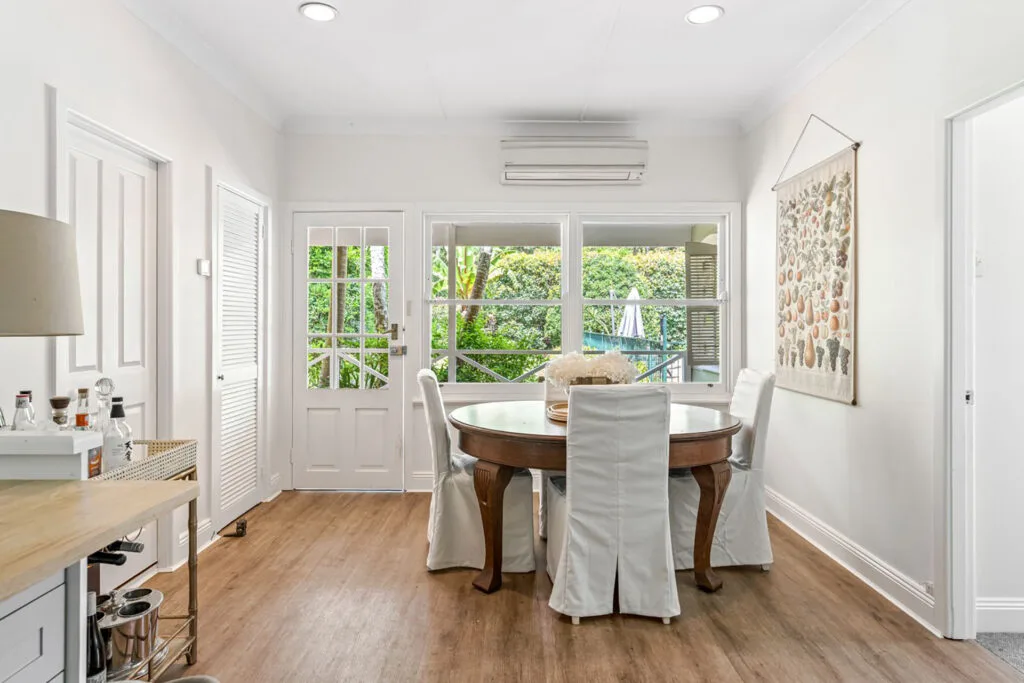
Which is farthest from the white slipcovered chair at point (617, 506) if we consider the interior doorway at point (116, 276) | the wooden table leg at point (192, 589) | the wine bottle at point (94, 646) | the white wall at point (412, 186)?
the white wall at point (412, 186)

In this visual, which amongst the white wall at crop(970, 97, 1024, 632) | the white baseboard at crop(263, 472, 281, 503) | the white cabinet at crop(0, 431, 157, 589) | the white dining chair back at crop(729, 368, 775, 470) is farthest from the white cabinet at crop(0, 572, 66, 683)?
the white baseboard at crop(263, 472, 281, 503)

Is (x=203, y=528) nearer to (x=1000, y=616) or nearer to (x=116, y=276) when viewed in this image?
(x=116, y=276)

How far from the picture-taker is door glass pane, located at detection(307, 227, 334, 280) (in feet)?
14.0

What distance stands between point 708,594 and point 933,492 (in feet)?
3.14

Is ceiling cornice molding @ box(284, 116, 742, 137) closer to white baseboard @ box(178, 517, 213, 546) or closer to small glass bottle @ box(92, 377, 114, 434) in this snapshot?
white baseboard @ box(178, 517, 213, 546)

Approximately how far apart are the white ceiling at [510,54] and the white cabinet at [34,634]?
250 centimetres

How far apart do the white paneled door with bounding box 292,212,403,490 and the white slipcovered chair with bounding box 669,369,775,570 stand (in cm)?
212

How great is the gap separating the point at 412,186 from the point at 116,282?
6.91 feet

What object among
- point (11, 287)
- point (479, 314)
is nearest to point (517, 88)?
point (479, 314)

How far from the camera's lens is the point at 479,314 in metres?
4.40

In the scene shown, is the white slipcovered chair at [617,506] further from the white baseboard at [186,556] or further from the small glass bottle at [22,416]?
the white baseboard at [186,556]

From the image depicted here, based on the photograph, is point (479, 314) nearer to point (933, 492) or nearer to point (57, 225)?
point (933, 492)

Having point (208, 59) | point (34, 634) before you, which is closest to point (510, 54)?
point (208, 59)

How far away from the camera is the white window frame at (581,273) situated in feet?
14.1
